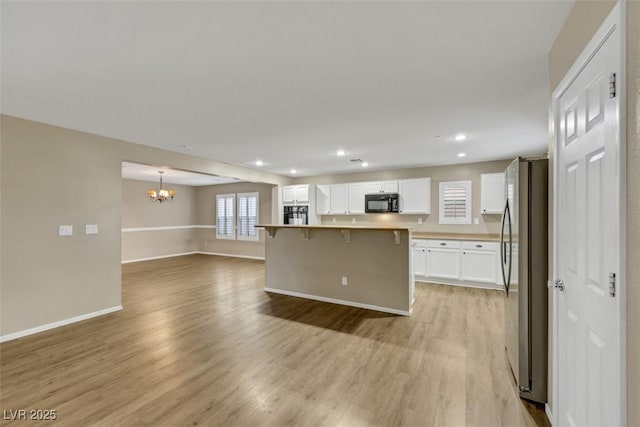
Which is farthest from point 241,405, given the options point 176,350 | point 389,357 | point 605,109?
point 605,109

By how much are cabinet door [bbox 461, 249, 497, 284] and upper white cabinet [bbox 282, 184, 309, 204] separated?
392 centimetres

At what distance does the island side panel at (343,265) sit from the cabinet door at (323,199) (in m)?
2.43

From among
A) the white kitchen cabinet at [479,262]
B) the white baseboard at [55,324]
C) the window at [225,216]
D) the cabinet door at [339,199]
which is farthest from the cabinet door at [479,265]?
the window at [225,216]

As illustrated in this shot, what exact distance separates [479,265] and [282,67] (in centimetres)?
487

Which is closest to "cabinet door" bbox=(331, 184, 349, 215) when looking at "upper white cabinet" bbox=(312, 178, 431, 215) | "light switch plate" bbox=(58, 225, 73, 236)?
"upper white cabinet" bbox=(312, 178, 431, 215)

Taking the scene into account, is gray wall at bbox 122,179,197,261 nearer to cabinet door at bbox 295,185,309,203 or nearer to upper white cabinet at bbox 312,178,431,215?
upper white cabinet at bbox 312,178,431,215

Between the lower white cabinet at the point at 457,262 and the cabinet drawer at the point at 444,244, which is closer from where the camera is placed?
the lower white cabinet at the point at 457,262

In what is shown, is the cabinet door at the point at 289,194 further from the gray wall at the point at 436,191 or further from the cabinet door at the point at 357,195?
the cabinet door at the point at 357,195

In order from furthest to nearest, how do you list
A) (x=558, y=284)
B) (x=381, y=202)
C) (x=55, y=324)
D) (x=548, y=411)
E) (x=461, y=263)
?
(x=381, y=202), (x=461, y=263), (x=55, y=324), (x=548, y=411), (x=558, y=284)

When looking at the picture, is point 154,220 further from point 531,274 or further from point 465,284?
point 531,274

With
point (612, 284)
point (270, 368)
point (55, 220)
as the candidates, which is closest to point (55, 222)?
point (55, 220)

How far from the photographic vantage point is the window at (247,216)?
28.8 ft

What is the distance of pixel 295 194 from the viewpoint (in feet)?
24.2

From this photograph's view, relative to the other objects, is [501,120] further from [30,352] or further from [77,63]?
[30,352]
